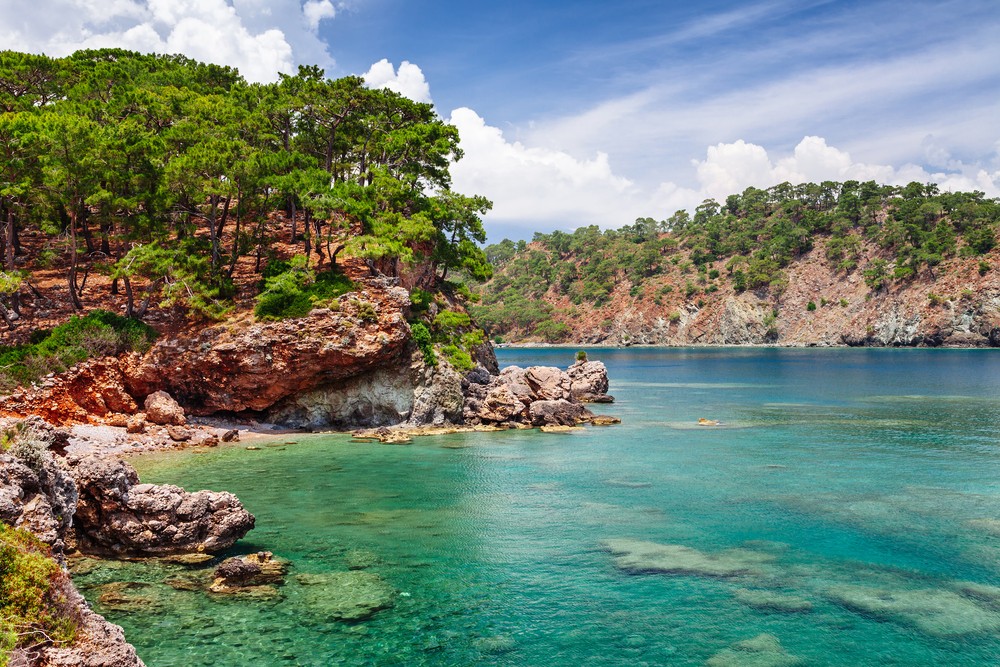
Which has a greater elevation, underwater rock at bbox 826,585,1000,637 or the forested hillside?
the forested hillside

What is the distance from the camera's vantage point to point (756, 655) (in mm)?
12719

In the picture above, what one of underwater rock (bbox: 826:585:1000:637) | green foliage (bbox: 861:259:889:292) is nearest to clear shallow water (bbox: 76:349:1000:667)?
underwater rock (bbox: 826:585:1000:637)

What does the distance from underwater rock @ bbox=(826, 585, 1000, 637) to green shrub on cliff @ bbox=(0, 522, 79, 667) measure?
1571cm

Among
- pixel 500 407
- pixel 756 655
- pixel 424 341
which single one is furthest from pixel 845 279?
pixel 756 655

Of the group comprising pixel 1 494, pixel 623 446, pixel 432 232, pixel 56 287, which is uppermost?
pixel 432 232

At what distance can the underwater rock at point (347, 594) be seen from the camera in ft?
47.4

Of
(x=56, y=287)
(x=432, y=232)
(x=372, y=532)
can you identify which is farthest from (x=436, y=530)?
(x=56, y=287)

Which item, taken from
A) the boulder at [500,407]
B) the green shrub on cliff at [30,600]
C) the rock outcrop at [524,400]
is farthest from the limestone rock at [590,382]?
the green shrub on cliff at [30,600]

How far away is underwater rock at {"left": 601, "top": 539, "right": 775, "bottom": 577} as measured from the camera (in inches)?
685

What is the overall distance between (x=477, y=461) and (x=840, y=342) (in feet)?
516

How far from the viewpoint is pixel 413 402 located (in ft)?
139

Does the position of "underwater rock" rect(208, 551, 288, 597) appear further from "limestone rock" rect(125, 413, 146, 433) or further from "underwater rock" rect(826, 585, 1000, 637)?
"limestone rock" rect(125, 413, 146, 433)

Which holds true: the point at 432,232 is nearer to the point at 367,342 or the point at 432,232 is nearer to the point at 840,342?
the point at 367,342

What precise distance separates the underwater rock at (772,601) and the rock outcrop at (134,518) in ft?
45.9
